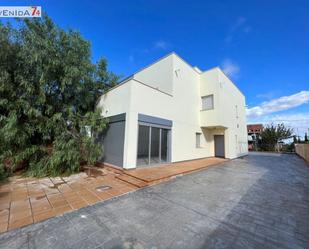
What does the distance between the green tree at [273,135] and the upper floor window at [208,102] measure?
58.4ft

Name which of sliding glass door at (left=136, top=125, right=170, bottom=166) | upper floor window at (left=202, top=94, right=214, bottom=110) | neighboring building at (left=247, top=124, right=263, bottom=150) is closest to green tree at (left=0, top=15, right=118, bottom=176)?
sliding glass door at (left=136, top=125, right=170, bottom=166)

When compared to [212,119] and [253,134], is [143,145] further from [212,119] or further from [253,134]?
[253,134]

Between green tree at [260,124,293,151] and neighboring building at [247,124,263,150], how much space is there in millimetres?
1165

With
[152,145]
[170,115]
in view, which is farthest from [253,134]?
[152,145]

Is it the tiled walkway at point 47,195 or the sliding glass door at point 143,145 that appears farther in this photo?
the sliding glass door at point 143,145

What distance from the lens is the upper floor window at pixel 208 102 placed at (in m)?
10.6

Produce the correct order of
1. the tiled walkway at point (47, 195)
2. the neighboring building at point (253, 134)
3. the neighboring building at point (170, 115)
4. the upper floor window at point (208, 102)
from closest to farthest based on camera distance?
1. the tiled walkway at point (47, 195)
2. the neighboring building at point (170, 115)
3. the upper floor window at point (208, 102)
4. the neighboring building at point (253, 134)

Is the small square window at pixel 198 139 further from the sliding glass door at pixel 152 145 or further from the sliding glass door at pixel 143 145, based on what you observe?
the sliding glass door at pixel 143 145

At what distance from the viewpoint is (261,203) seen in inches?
A: 138

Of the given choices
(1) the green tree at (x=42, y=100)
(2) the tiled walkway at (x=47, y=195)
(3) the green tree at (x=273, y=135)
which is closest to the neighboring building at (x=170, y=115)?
(1) the green tree at (x=42, y=100)

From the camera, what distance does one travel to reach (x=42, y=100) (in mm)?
6121

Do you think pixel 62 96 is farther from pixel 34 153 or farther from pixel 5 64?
pixel 34 153

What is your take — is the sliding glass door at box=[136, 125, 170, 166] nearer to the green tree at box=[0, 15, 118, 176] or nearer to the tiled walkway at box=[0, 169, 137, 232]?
the tiled walkway at box=[0, 169, 137, 232]

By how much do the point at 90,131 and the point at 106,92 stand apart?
94.1 inches
